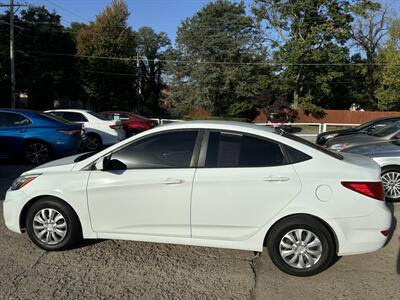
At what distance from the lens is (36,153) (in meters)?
10.8

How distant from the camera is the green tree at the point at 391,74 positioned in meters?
43.7

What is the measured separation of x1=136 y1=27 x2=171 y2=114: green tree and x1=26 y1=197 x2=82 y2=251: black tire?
56.9 meters

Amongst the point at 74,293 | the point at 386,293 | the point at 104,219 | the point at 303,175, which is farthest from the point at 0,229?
the point at 386,293

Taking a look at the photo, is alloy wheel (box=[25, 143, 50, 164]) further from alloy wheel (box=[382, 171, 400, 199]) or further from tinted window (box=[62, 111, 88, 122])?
alloy wheel (box=[382, 171, 400, 199])

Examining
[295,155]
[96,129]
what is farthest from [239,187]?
[96,129]

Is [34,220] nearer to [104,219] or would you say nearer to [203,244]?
[104,219]

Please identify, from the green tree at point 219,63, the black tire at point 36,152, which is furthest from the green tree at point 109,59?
the black tire at point 36,152

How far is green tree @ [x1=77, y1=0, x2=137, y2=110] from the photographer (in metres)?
42.2

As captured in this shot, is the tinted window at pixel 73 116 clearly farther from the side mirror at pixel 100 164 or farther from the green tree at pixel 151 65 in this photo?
the green tree at pixel 151 65

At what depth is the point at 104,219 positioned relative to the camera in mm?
4719

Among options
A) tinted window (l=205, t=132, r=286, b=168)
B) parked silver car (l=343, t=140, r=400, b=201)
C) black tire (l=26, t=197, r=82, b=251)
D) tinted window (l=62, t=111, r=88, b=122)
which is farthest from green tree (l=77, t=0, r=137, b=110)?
tinted window (l=205, t=132, r=286, b=168)

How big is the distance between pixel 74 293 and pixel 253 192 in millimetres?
1994

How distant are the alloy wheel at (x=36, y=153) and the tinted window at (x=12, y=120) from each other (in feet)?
2.04

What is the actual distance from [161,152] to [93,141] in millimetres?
9921
